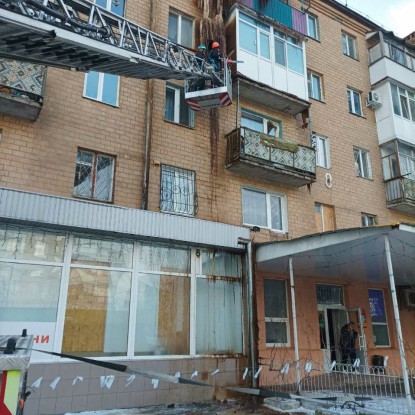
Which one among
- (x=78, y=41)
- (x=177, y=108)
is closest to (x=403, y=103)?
(x=177, y=108)

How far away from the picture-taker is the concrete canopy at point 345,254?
25.5 feet

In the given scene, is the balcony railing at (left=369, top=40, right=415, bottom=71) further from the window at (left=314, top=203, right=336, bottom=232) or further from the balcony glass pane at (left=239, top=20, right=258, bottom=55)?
the window at (left=314, top=203, right=336, bottom=232)

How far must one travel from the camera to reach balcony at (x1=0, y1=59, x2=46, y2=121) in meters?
8.92

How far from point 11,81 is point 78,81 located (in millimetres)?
2012

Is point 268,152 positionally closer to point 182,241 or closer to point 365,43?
point 182,241

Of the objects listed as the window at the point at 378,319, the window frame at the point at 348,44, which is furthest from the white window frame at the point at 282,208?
the window frame at the point at 348,44

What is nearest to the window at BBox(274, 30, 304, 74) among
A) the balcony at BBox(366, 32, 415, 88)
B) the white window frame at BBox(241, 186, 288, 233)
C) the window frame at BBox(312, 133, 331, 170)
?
the window frame at BBox(312, 133, 331, 170)

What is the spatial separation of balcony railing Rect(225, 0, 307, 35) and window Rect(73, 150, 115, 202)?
8028 millimetres

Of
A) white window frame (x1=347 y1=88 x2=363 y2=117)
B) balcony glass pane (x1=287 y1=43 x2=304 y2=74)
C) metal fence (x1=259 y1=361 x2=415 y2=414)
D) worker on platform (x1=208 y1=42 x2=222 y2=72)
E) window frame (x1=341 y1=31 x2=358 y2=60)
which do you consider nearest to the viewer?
metal fence (x1=259 y1=361 x2=415 y2=414)

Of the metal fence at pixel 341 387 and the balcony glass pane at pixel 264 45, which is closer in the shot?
the metal fence at pixel 341 387

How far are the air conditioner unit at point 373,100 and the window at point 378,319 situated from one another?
8.37 m

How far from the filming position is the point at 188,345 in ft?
31.7

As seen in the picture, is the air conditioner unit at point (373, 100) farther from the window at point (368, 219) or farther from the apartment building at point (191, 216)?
A: the window at point (368, 219)

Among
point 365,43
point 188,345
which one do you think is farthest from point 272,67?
point 188,345
